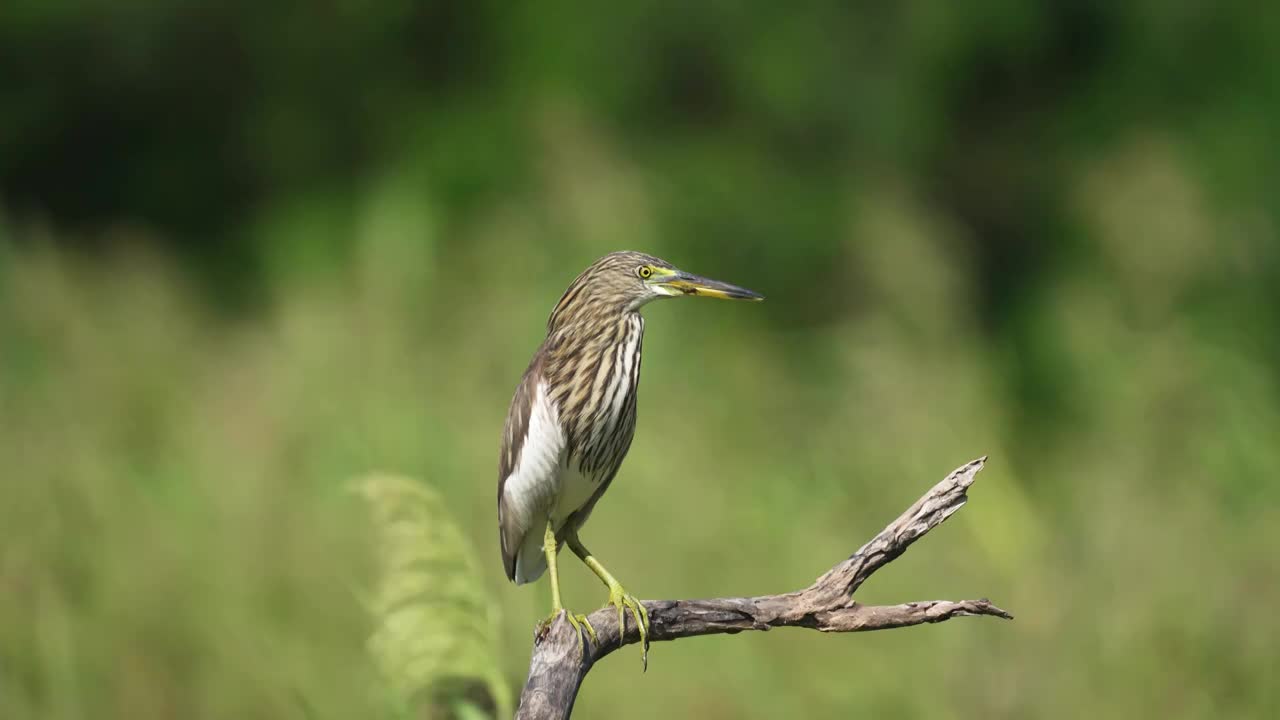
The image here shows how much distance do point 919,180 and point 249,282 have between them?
521cm

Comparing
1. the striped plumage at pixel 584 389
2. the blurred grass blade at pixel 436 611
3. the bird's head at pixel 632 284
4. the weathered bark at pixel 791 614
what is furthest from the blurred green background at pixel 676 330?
the bird's head at pixel 632 284

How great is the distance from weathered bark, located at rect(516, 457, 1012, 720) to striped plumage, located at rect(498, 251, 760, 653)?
214mm

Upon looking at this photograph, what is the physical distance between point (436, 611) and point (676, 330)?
507 cm

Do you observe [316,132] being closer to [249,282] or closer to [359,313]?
[249,282]

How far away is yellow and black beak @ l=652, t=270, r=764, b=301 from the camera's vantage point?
2992 millimetres

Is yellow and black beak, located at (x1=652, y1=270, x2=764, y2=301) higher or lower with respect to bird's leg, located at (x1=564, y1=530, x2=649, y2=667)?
higher

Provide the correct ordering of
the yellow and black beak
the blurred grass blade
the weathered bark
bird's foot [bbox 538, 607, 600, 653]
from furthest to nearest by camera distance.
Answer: the blurred grass blade → the yellow and black beak → bird's foot [bbox 538, 607, 600, 653] → the weathered bark

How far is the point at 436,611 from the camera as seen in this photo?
3.39 m

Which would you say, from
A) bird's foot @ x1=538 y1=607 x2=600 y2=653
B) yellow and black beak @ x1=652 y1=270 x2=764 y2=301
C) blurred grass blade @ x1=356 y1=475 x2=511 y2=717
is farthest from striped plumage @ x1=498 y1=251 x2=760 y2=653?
blurred grass blade @ x1=356 y1=475 x2=511 y2=717

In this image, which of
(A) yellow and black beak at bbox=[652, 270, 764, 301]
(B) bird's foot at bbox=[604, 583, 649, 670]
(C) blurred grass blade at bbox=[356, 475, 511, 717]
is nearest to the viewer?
(B) bird's foot at bbox=[604, 583, 649, 670]

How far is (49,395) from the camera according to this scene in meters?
7.30

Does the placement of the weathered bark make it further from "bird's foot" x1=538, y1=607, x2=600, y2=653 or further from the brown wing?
the brown wing

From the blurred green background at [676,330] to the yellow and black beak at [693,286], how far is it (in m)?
0.97

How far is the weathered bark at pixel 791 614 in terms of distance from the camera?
8.24 feet
